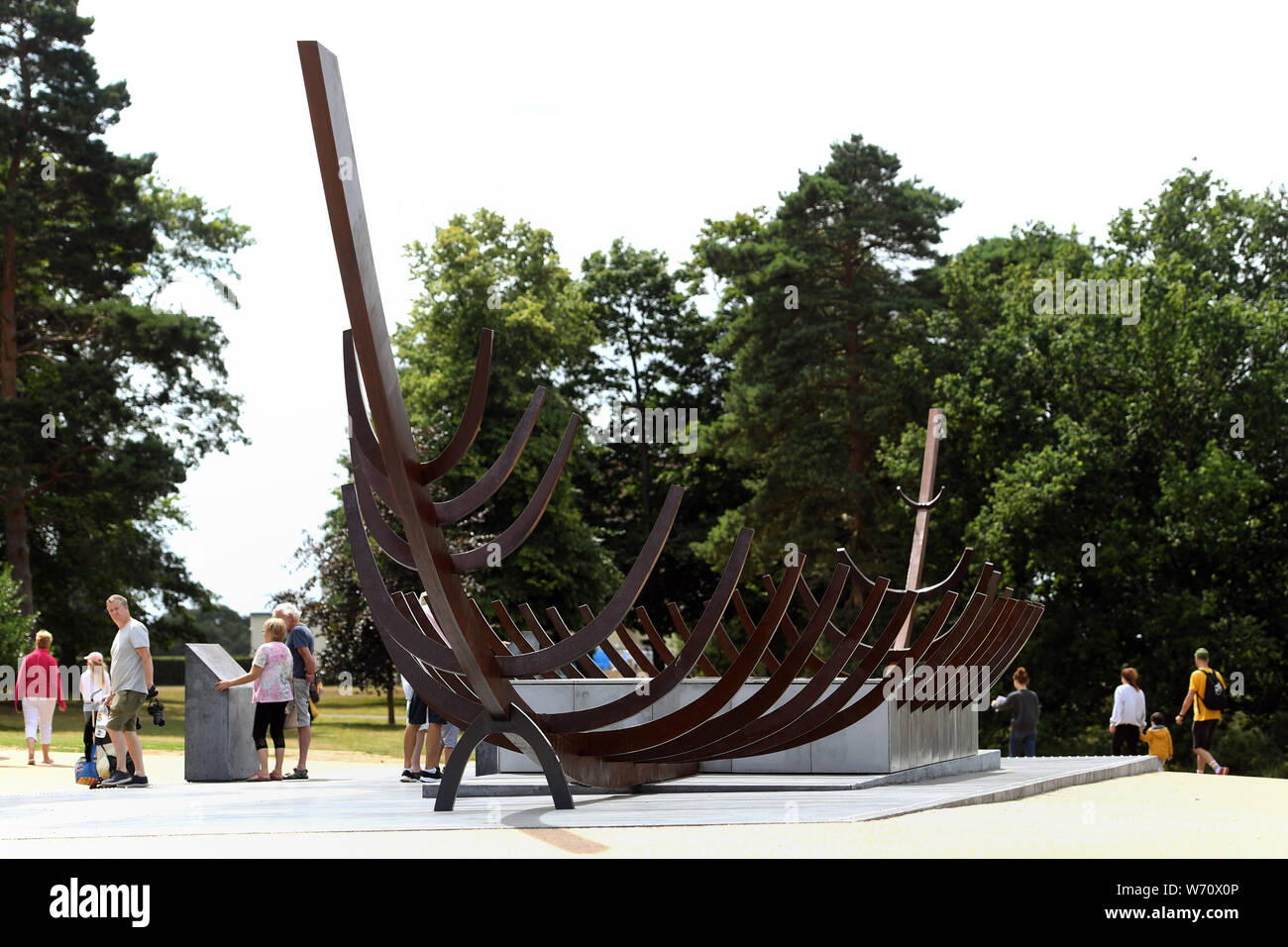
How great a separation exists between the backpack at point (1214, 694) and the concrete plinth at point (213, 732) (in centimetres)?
1072

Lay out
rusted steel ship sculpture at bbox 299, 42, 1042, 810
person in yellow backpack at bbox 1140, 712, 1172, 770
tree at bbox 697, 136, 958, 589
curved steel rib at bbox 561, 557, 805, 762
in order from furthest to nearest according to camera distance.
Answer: tree at bbox 697, 136, 958, 589
person in yellow backpack at bbox 1140, 712, 1172, 770
curved steel rib at bbox 561, 557, 805, 762
rusted steel ship sculpture at bbox 299, 42, 1042, 810

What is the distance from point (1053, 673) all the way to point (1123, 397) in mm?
6504

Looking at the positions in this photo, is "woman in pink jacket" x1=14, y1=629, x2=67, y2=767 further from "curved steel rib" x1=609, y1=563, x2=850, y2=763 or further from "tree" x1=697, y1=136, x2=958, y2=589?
"tree" x1=697, y1=136, x2=958, y2=589

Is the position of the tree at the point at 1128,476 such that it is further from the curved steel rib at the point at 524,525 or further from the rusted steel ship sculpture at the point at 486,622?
the curved steel rib at the point at 524,525

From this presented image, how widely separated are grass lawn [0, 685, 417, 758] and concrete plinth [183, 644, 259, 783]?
9555mm

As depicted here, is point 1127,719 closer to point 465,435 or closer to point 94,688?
point 94,688

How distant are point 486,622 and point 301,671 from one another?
4.28 m

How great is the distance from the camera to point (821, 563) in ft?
119

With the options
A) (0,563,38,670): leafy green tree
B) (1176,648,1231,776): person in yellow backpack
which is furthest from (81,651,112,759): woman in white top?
(0,563,38,670): leafy green tree

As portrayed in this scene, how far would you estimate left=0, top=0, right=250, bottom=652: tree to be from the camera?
105 ft

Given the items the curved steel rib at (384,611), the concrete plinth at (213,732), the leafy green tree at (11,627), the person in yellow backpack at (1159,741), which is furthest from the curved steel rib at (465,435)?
the leafy green tree at (11,627)

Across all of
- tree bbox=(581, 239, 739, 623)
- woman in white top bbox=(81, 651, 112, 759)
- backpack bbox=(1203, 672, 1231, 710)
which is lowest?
backpack bbox=(1203, 672, 1231, 710)
